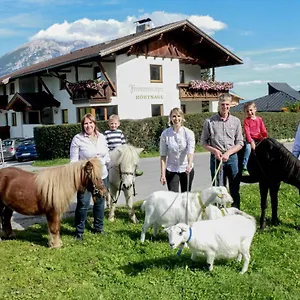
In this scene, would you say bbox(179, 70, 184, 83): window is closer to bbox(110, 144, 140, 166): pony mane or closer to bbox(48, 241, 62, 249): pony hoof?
bbox(110, 144, 140, 166): pony mane

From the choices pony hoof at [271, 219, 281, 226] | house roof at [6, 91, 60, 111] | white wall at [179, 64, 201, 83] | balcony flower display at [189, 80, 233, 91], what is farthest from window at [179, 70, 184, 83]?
pony hoof at [271, 219, 281, 226]

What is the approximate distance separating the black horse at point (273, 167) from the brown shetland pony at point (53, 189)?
2647 mm

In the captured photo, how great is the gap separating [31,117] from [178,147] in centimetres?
2951

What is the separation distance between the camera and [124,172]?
7.07 m

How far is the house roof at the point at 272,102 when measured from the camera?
46.7 m

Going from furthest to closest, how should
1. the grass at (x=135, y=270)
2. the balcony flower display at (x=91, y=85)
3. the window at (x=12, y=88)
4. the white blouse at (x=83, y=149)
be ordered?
1. the window at (x=12, y=88)
2. the balcony flower display at (x=91, y=85)
3. the white blouse at (x=83, y=149)
4. the grass at (x=135, y=270)

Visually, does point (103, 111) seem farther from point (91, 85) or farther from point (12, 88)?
point (12, 88)

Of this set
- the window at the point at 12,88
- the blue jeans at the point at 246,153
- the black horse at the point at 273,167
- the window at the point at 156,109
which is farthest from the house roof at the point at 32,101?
the black horse at the point at 273,167

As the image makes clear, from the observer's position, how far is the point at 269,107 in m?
47.2

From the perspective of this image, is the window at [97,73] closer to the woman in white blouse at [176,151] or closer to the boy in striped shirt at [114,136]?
the boy in striped shirt at [114,136]

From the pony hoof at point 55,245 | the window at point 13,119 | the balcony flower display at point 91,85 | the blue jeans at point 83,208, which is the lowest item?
the pony hoof at point 55,245

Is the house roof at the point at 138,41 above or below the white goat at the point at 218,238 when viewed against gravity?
above

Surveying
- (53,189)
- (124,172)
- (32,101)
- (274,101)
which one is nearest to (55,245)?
(53,189)

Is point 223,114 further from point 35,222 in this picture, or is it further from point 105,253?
point 35,222
